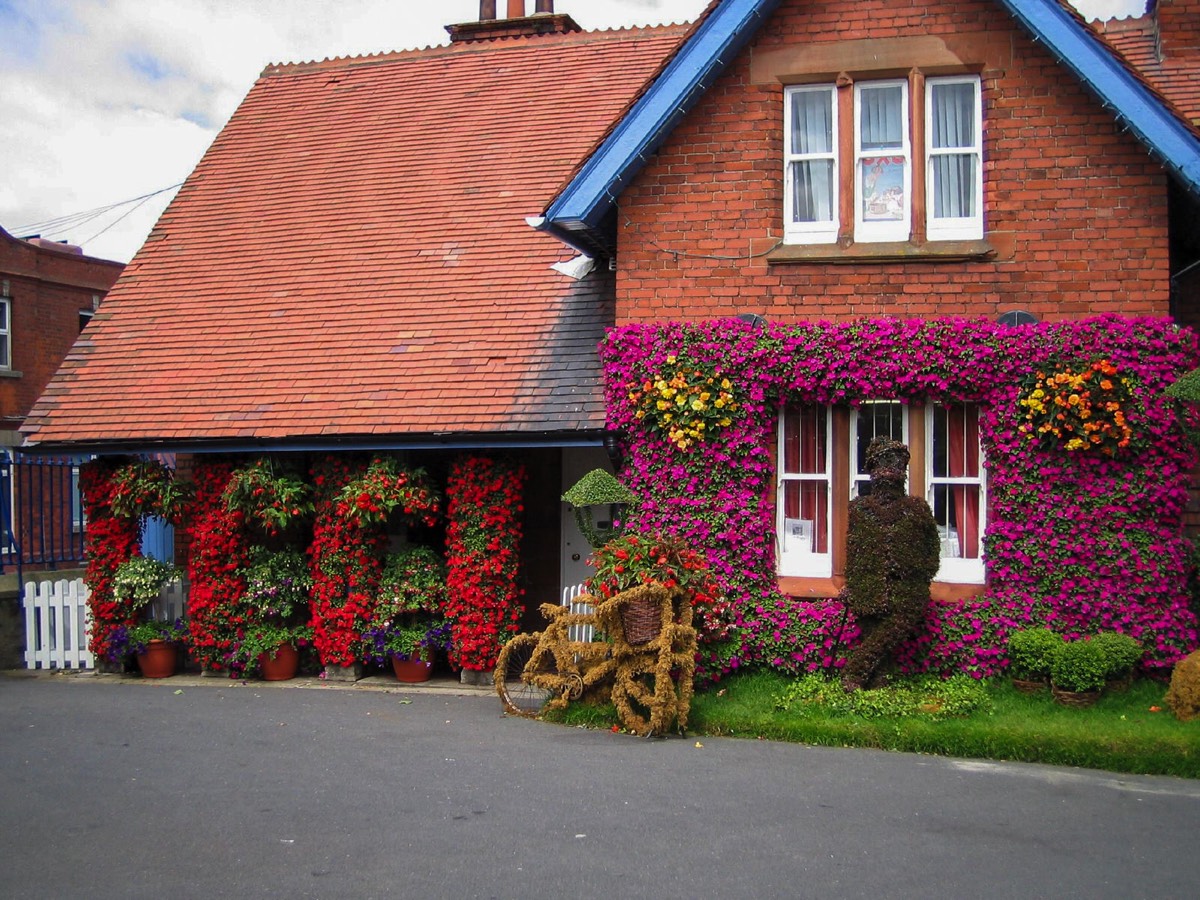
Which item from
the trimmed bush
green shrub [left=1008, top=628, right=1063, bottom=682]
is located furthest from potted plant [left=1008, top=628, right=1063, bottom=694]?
the trimmed bush

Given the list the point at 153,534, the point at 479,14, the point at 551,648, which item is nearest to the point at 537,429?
the point at 551,648

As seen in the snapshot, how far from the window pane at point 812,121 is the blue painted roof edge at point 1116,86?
5.92ft

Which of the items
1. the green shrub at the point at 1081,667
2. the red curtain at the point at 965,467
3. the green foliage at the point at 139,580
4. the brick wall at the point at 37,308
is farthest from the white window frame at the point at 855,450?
the brick wall at the point at 37,308

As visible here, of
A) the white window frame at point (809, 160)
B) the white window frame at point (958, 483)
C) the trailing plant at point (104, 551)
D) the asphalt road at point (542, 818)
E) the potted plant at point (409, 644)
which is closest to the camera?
the asphalt road at point (542, 818)

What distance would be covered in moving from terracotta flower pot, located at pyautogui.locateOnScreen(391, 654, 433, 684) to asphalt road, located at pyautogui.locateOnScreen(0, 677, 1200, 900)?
1802 mm

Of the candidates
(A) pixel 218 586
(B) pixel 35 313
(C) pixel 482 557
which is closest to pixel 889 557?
(C) pixel 482 557

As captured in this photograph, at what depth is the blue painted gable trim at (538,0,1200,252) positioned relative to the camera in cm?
930

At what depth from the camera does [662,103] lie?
10.4 m

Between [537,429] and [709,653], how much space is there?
8.74 ft

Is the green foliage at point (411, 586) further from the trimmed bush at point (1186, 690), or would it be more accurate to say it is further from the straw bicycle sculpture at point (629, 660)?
the trimmed bush at point (1186, 690)

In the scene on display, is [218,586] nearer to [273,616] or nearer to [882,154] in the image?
[273,616]

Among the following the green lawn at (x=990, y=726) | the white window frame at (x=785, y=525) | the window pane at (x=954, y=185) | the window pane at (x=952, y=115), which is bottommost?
the green lawn at (x=990, y=726)

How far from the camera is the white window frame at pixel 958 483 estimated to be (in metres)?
10.1

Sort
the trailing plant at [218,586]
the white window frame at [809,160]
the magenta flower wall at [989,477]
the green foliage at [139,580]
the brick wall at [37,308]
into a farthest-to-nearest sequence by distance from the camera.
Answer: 1. the brick wall at [37,308]
2. the green foliage at [139,580]
3. the trailing plant at [218,586]
4. the white window frame at [809,160]
5. the magenta flower wall at [989,477]
